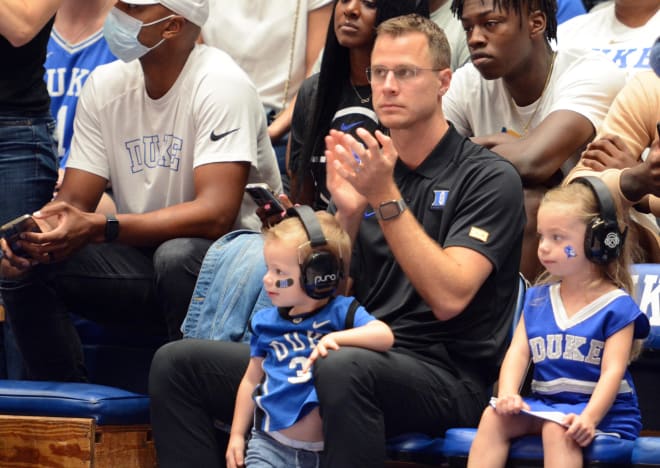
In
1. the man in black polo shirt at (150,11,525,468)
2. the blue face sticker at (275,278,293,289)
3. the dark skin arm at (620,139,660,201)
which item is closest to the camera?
the man in black polo shirt at (150,11,525,468)

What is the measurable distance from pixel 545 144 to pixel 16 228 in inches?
68.9

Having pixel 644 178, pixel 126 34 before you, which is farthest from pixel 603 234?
pixel 126 34

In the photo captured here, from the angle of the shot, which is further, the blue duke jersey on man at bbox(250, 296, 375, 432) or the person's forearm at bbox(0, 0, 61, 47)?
the person's forearm at bbox(0, 0, 61, 47)

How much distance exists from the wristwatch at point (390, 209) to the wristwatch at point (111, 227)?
4.12 ft

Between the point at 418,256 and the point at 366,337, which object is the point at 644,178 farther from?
the point at 366,337

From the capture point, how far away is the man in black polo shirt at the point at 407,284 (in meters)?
3.12

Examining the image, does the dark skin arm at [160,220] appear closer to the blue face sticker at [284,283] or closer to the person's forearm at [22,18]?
the person's forearm at [22,18]

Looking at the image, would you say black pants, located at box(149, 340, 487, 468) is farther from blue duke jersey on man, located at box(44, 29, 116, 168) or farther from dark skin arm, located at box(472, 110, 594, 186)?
blue duke jersey on man, located at box(44, 29, 116, 168)

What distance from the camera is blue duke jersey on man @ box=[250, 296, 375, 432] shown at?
317 centimetres

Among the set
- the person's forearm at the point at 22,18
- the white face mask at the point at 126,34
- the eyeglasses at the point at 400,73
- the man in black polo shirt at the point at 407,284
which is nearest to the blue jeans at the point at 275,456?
the man in black polo shirt at the point at 407,284

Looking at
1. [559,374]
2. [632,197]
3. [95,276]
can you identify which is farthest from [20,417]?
[632,197]

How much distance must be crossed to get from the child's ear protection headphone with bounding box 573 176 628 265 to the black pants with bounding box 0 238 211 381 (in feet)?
5.33

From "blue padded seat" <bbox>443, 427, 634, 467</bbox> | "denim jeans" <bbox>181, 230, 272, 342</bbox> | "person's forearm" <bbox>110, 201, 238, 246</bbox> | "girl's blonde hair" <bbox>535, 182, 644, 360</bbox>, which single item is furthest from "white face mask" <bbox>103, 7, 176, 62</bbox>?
"blue padded seat" <bbox>443, 427, 634, 467</bbox>

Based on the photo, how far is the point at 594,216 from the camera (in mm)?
3082
